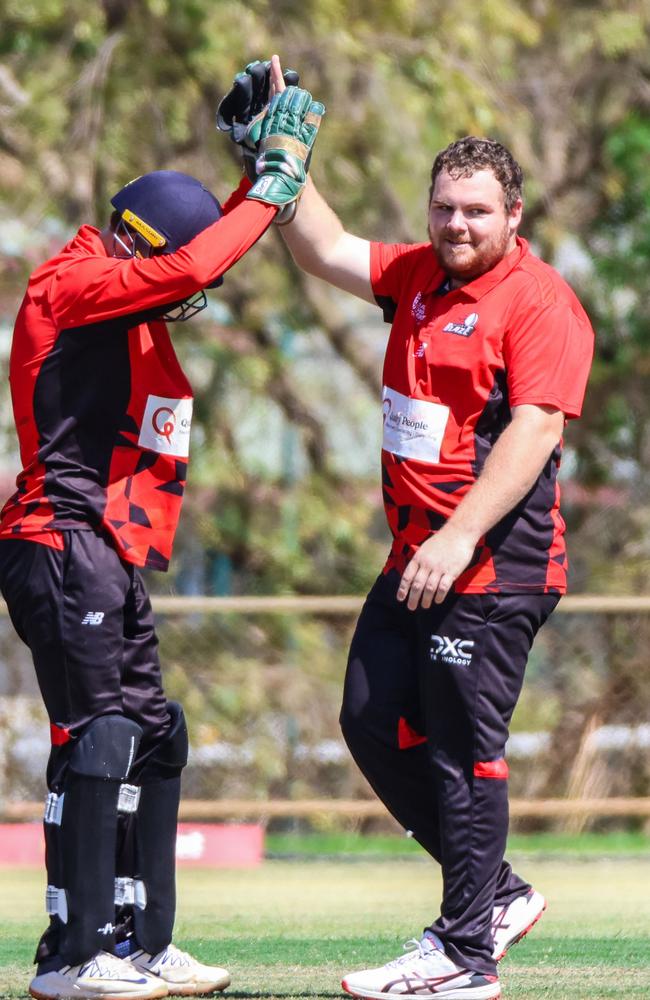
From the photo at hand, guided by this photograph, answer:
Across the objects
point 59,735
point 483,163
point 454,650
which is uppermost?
point 483,163

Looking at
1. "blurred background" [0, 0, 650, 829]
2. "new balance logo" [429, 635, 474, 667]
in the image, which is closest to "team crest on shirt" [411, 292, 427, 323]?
"new balance logo" [429, 635, 474, 667]

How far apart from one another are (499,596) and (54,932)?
4.94ft

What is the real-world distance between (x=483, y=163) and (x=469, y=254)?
0.25m

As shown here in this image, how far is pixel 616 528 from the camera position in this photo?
1182cm

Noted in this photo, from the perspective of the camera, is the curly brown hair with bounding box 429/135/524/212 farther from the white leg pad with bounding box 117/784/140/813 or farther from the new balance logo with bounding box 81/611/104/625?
the white leg pad with bounding box 117/784/140/813

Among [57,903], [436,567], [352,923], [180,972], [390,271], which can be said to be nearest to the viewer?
[436,567]

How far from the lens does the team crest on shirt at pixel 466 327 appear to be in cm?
440

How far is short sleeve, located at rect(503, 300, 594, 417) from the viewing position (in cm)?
429

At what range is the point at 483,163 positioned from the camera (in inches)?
175

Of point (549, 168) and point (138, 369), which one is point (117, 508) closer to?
point (138, 369)

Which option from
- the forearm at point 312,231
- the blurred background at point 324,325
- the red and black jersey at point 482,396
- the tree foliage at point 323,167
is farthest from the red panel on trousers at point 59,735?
the tree foliage at point 323,167

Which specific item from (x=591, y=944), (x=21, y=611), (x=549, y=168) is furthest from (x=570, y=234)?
(x=21, y=611)

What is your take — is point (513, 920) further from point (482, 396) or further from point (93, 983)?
point (482, 396)

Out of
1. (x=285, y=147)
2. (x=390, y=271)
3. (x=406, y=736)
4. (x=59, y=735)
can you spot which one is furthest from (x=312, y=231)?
(x=59, y=735)
